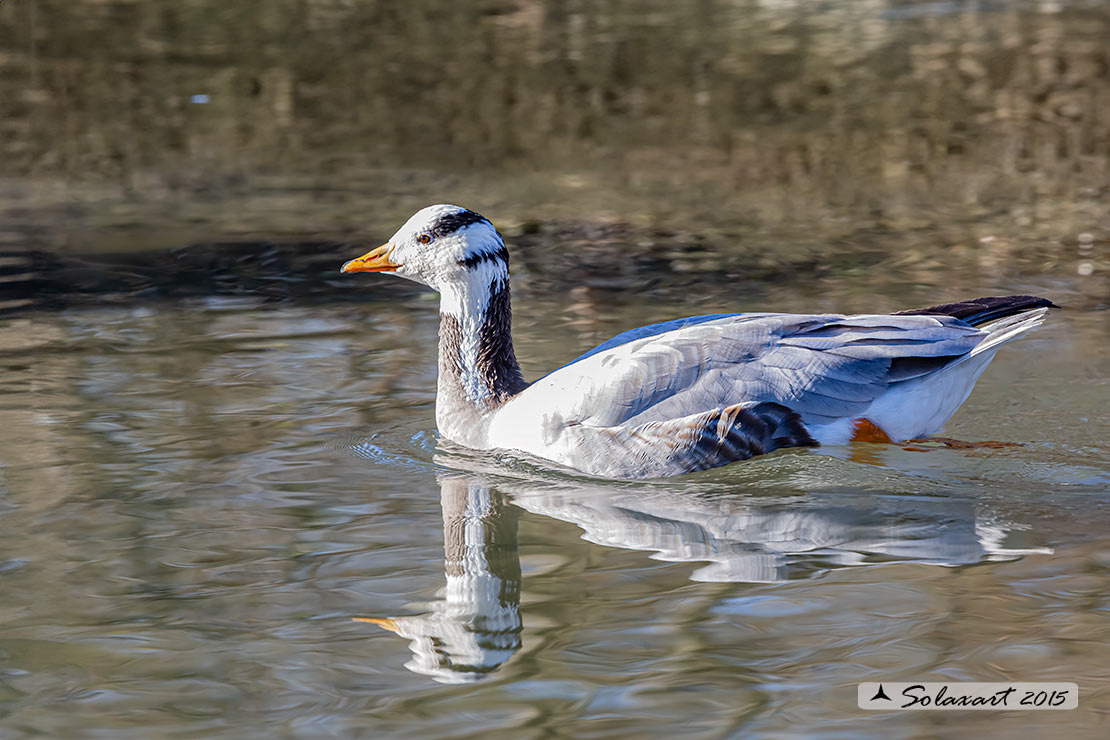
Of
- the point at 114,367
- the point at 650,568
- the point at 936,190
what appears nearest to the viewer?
the point at 650,568

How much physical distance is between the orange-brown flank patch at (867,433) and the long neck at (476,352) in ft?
5.86

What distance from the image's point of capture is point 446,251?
779cm

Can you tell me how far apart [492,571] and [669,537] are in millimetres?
812

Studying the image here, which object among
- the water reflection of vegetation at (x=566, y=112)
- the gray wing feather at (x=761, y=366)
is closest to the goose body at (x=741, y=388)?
the gray wing feather at (x=761, y=366)

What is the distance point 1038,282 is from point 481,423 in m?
5.14

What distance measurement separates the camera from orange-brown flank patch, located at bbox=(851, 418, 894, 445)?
7.36m

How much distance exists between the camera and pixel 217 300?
36.1 feet

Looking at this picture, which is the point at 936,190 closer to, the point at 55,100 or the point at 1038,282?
the point at 1038,282

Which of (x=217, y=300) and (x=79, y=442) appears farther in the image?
(x=217, y=300)

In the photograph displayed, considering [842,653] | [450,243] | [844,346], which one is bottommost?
[842,653]

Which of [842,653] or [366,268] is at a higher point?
[366,268]

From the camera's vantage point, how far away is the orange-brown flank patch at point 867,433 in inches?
290

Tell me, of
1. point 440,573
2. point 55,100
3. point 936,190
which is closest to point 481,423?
point 440,573

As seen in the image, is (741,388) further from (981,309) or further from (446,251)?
(446,251)
